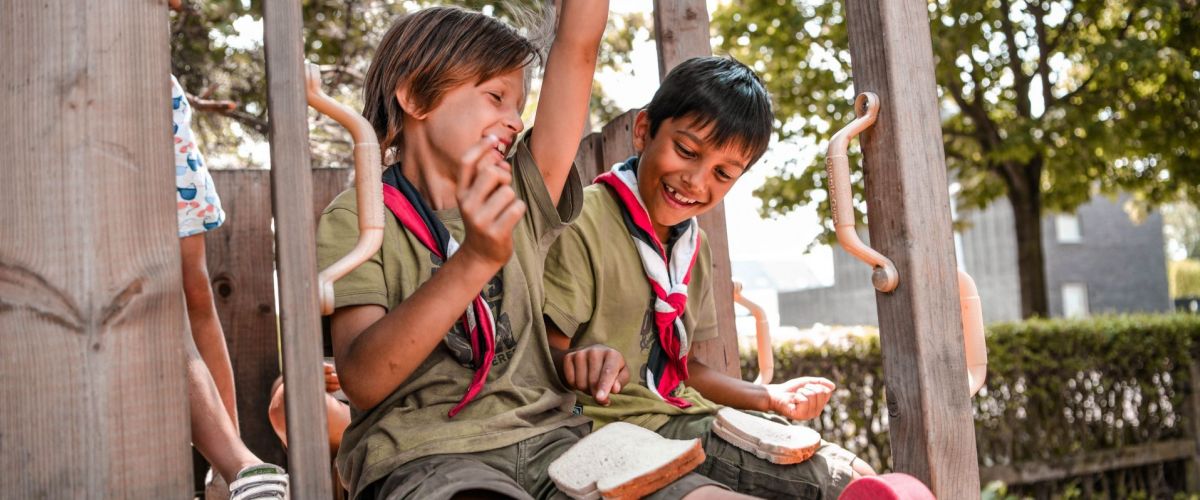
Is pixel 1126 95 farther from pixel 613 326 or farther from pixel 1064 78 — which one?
pixel 613 326

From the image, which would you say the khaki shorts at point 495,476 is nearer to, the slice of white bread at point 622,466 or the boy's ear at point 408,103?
the slice of white bread at point 622,466

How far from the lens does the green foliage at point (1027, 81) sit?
9844 millimetres

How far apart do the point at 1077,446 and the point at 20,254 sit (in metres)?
8.53

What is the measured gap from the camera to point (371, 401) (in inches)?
64.1

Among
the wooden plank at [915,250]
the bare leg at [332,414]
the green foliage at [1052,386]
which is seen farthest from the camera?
the green foliage at [1052,386]

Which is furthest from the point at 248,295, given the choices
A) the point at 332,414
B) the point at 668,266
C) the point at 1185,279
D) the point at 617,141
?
the point at 1185,279

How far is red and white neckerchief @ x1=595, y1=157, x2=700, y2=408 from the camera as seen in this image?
94.0 inches

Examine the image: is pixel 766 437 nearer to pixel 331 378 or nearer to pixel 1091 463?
pixel 331 378

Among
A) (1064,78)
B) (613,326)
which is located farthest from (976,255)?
(613,326)

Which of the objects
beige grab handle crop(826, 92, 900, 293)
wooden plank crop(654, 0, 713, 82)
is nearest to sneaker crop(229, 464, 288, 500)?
beige grab handle crop(826, 92, 900, 293)

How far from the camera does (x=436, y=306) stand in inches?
57.8

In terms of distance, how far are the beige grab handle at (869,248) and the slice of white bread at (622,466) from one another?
485 mm

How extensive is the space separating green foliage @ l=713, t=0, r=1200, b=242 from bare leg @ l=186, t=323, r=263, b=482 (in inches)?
310

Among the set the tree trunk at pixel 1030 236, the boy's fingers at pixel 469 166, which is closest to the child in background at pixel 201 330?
the boy's fingers at pixel 469 166
